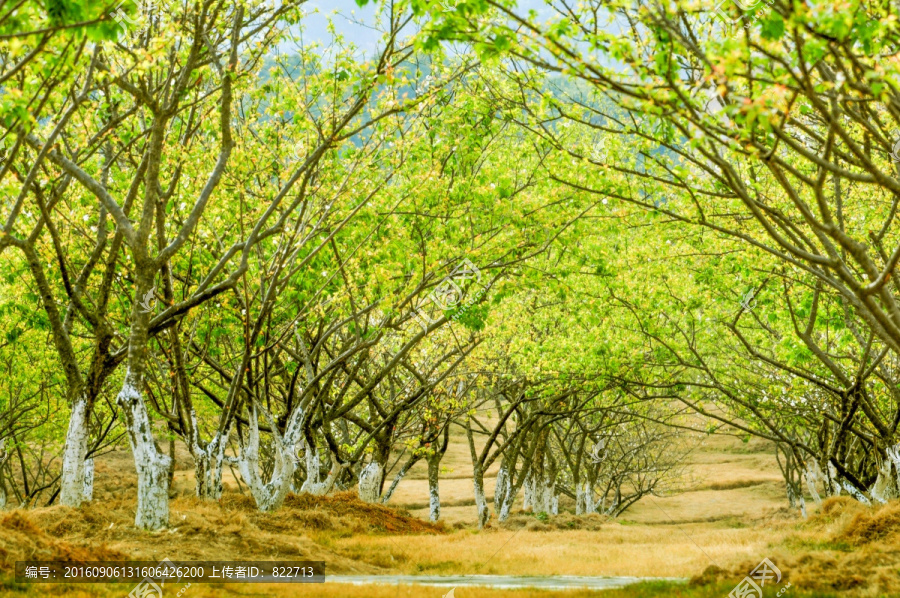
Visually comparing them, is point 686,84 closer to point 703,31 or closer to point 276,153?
point 703,31

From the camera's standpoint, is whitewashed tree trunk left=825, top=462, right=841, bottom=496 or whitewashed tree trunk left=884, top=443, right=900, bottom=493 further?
whitewashed tree trunk left=825, top=462, right=841, bottom=496

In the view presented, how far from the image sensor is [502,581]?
1324cm

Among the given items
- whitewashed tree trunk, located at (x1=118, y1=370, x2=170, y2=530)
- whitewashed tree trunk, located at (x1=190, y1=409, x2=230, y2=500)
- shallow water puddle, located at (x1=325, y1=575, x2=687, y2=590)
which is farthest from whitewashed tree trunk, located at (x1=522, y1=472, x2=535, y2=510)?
whitewashed tree trunk, located at (x1=118, y1=370, x2=170, y2=530)

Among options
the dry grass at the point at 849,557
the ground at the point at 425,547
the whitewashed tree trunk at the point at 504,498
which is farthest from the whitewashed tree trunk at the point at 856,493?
the whitewashed tree trunk at the point at 504,498

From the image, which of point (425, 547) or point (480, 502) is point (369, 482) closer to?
point (480, 502)

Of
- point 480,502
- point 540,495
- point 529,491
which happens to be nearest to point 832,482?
point 480,502

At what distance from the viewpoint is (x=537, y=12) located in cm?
873

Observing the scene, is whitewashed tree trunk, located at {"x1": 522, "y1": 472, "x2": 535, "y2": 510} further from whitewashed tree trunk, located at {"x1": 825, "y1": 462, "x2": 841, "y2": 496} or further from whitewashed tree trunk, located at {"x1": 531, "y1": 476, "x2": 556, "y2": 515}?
whitewashed tree trunk, located at {"x1": 825, "y1": 462, "x2": 841, "y2": 496}

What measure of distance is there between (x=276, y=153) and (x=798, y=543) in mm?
14807

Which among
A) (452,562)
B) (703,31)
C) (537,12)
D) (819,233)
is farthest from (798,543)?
(537,12)

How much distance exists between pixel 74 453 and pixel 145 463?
2.25 metres

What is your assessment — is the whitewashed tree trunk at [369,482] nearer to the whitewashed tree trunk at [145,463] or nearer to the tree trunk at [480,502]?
the tree trunk at [480,502]

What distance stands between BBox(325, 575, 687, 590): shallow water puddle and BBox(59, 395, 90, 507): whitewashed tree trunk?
17.1 feet

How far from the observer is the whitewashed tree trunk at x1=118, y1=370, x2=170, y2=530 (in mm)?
12281
